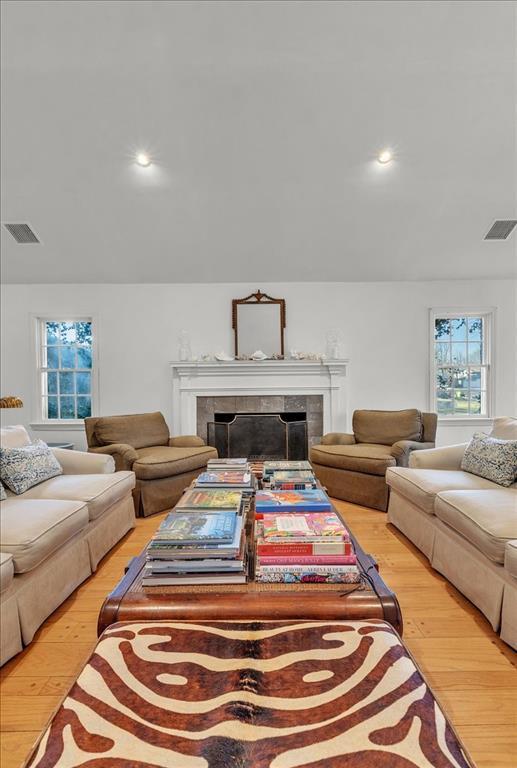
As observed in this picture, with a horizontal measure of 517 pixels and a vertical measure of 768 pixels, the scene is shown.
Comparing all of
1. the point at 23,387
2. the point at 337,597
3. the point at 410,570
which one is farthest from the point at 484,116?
the point at 23,387

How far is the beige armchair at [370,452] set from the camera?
3449mm

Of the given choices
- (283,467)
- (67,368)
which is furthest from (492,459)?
(67,368)

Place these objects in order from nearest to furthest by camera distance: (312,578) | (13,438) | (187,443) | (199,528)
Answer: (312,578) < (199,528) < (13,438) < (187,443)

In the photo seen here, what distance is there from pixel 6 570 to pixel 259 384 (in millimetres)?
3624

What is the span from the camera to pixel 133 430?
12.8 feet

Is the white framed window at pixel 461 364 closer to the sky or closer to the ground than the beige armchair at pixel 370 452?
closer to the sky

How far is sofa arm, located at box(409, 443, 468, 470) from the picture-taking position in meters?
2.96

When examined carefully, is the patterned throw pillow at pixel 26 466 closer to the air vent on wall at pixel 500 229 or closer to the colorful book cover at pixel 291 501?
the colorful book cover at pixel 291 501

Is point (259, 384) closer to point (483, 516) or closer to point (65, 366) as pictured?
point (65, 366)

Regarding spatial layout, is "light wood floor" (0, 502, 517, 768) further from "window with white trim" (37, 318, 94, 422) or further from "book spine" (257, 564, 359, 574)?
"window with white trim" (37, 318, 94, 422)

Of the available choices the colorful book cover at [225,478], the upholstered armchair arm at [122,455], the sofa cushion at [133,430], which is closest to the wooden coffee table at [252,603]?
the colorful book cover at [225,478]

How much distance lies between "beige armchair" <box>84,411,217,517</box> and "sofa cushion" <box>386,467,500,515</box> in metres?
1.75

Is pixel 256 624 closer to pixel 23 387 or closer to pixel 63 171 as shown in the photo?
pixel 63 171

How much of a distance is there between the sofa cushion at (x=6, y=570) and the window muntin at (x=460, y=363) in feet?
16.2
